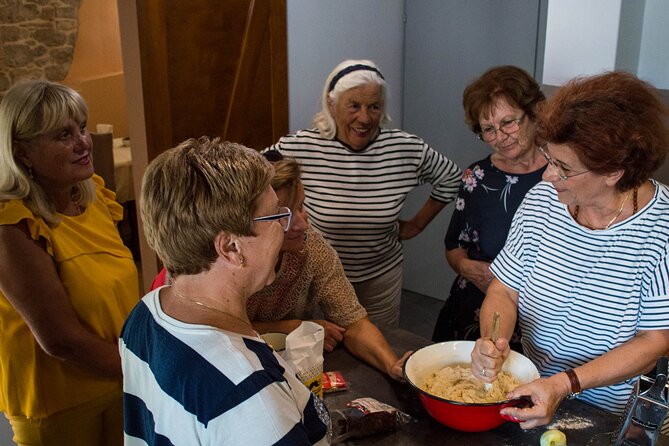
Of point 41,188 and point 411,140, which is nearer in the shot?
point 41,188

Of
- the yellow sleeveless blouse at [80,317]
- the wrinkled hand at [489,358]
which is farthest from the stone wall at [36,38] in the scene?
the wrinkled hand at [489,358]

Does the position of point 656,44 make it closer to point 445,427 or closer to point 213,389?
point 445,427

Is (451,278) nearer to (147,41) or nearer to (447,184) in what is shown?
(447,184)

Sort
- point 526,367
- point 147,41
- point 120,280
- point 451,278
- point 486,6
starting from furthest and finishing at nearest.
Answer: point 451,278, point 486,6, point 147,41, point 120,280, point 526,367

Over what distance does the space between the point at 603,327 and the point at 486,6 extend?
7.56 feet

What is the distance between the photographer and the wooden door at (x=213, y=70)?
2.55m

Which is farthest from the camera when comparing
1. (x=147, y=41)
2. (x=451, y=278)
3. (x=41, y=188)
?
(x=451, y=278)

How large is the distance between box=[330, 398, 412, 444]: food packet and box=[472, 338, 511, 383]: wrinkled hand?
0.23 m

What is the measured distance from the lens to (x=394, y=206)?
252 centimetres

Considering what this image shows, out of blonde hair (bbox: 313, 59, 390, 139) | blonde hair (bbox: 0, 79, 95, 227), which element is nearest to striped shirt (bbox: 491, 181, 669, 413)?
blonde hair (bbox: 313, 59, 390, 139)

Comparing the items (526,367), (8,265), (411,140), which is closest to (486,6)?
(411,140)

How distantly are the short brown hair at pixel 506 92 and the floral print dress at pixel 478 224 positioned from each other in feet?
0.73

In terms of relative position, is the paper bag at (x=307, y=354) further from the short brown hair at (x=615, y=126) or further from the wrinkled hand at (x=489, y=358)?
the short brown hair at (x=615, y=126)

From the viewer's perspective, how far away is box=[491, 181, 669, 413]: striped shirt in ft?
4.97
